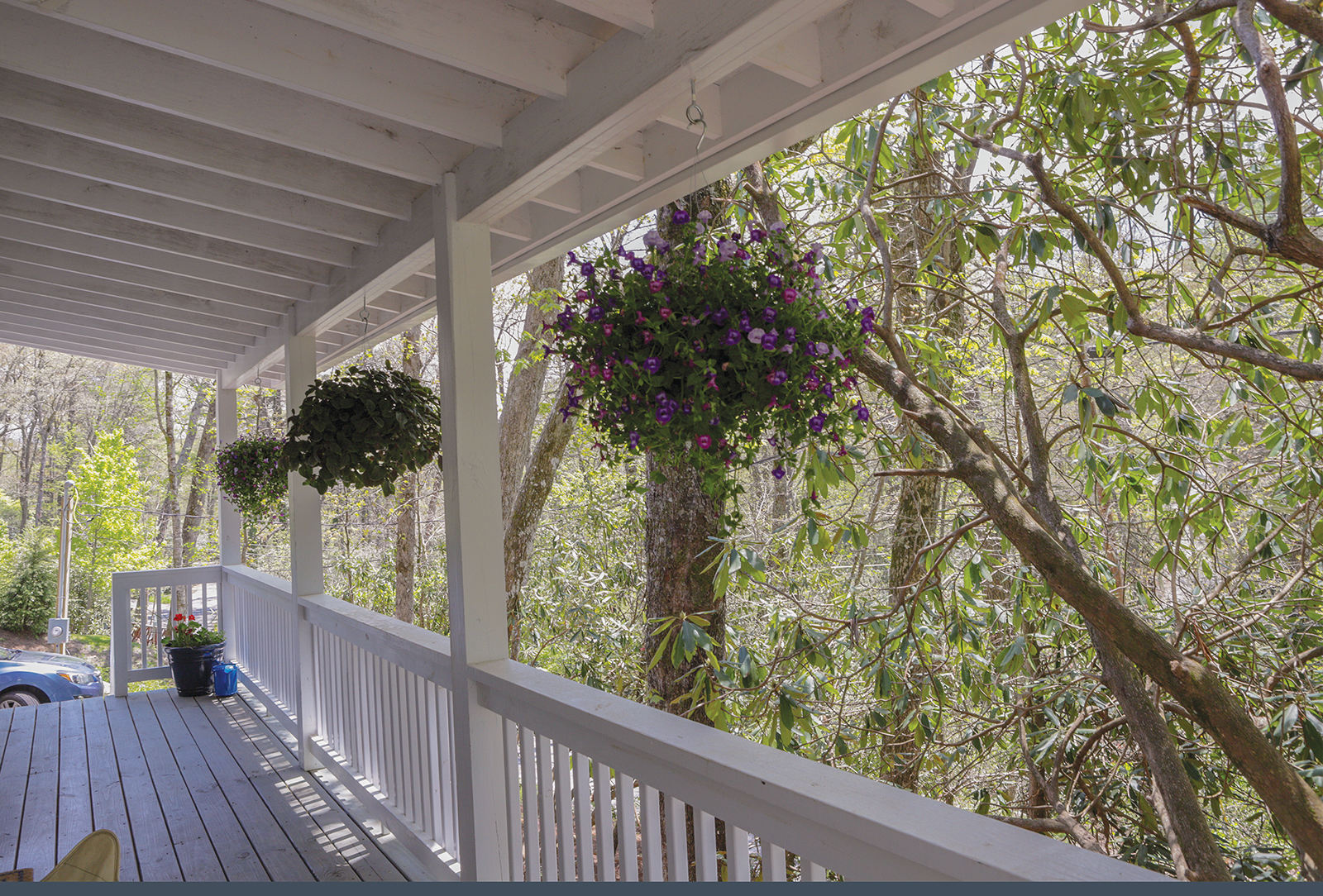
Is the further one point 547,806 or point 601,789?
point 547,806

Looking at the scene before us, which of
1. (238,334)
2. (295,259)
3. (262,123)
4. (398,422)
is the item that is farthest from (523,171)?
(238,334)

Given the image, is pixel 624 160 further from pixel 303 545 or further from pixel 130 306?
pixel 130 306

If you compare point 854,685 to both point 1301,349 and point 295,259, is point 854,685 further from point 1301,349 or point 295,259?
point 295,259

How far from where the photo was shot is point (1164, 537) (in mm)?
2664

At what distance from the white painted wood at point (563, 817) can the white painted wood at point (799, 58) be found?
1.74 meters

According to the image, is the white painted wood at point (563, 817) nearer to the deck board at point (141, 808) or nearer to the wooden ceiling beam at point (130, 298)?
the deck board at point (141, 808)

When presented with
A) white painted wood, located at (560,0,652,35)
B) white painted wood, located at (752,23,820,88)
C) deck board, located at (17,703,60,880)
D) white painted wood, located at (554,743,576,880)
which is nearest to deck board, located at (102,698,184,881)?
deck board, located at (17,703,60,880)

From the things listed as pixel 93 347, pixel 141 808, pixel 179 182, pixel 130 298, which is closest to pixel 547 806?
pixel 179 182

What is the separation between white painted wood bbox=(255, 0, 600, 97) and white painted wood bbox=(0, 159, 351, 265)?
1.72m

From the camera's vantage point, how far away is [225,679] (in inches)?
228

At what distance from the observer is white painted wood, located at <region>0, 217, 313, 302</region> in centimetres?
346

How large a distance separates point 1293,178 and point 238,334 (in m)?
5.20

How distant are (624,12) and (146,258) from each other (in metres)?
2.93

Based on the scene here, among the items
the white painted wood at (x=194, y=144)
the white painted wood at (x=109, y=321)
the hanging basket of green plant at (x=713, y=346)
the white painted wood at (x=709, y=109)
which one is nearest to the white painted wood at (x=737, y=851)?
the hanging basket of green plant at (x=713, y=346)
